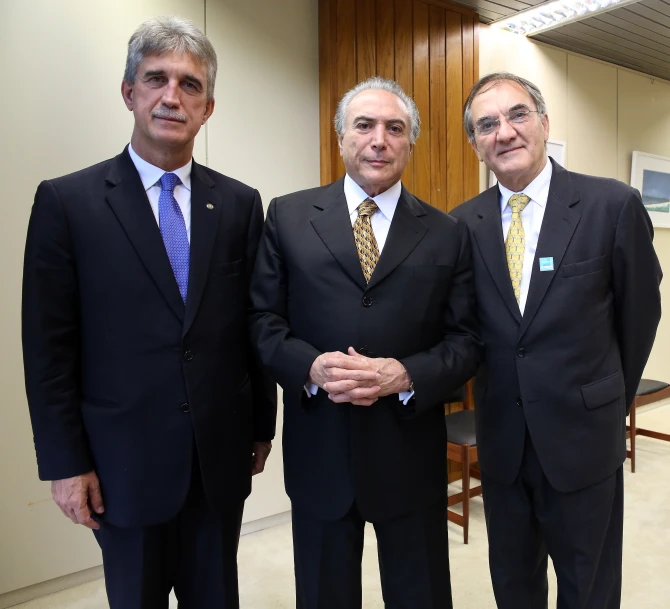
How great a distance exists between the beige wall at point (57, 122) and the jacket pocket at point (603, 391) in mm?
2106

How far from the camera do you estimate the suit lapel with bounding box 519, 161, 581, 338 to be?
1712 millimetres

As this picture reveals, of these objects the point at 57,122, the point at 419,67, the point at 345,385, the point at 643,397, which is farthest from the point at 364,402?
the point at 643,397

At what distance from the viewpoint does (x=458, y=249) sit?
170 cm

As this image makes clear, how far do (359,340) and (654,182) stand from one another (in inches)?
199

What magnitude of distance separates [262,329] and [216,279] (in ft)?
0.61

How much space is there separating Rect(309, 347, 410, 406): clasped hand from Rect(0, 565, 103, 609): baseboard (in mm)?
2067

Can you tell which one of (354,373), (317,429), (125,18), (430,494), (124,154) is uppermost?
(125,18)

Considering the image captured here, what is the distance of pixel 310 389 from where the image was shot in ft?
5.20

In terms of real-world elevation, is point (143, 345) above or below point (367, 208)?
below

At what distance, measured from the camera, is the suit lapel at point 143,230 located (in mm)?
1474

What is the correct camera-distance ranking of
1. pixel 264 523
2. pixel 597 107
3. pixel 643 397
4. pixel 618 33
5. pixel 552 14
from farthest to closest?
pixel 597 107, pixel 618 33, pixel 643 397, pixel 552 14, pixel 264 523

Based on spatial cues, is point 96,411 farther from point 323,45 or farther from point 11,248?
point 323,45

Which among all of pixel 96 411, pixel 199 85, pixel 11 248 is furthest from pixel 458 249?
pixel 11 248

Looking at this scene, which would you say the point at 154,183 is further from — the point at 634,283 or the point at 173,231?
the point at 634,283
